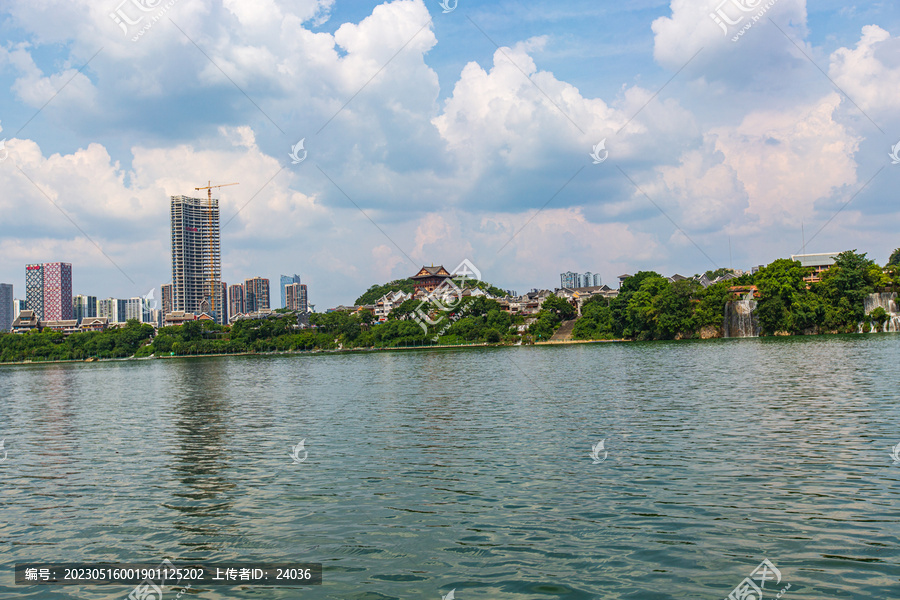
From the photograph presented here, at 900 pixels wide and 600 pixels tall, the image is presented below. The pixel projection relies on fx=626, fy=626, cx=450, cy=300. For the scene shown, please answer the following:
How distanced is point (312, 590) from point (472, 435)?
33.2 feet

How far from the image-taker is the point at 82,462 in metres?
16.2

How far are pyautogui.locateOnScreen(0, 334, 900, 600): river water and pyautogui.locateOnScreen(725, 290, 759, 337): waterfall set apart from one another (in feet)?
249

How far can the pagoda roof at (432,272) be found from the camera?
608ft

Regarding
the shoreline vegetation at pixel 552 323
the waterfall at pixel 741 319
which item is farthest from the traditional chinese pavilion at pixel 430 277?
the waterfall at pixel 741 319

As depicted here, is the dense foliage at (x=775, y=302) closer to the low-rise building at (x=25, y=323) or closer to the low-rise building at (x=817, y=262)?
the low-rise building at (x=817, y=262)

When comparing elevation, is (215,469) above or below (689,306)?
below

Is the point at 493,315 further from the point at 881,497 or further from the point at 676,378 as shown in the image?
the point at 881,497

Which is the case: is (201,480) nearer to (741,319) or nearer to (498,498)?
(498,498)

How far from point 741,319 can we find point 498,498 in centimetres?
9410

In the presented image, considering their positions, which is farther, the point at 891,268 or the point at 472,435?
the point at 891,268

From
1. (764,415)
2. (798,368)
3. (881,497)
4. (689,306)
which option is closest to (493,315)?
(689,306)
